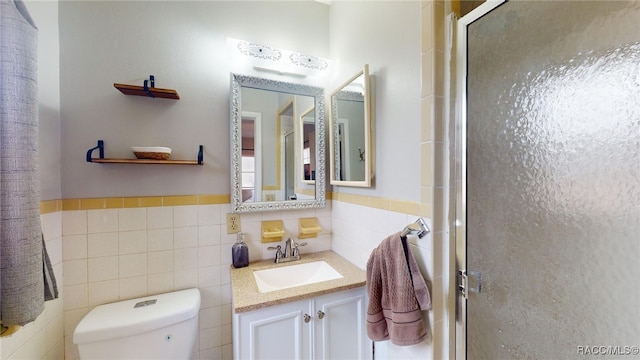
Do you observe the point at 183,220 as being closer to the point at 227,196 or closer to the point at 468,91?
the point at 227,196

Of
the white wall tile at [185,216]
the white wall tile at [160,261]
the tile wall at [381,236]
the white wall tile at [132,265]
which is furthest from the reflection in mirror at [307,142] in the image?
the white wall tile at [132,265]

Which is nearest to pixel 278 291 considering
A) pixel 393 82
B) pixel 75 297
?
pixel 75 297

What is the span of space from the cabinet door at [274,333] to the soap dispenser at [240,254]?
395 millimetres

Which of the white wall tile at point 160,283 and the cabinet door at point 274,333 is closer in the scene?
the cabinet door at point 274,333

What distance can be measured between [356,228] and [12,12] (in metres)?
1.50

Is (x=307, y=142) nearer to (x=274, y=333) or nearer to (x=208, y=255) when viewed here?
(x=208, y=255)

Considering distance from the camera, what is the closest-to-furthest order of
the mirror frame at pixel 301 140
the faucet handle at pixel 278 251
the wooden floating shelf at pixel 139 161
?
the wooden floating shelf at pixel 139 161, the faucet handle at pixel 278 251, the mirror frame at pixel 301 140

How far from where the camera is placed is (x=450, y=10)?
36.1 inches

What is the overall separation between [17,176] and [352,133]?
130 cm

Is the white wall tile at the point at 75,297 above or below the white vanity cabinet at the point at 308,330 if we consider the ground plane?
above

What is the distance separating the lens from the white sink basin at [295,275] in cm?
137

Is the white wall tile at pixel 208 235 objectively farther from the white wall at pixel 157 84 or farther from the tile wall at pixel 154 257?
the white wall at pixel 157 84

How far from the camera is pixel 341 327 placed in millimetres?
1199

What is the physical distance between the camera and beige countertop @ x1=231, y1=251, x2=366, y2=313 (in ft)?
3.37
